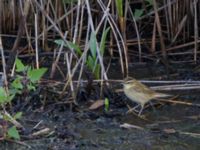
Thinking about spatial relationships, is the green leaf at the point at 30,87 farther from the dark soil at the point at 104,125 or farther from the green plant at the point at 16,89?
the dark soil at the point at 104,125

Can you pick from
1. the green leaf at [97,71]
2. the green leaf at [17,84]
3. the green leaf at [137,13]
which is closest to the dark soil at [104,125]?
the green leaf at [97,71]

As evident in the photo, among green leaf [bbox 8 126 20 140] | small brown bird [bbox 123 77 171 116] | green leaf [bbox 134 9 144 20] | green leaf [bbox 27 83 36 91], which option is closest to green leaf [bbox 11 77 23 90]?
green leaf [bbox 27 83 36 91]

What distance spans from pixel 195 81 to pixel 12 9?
267 cm

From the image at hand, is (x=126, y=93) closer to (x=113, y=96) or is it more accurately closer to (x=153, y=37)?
(x=113, y=96)

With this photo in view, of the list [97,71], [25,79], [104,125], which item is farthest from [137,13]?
[104,125]

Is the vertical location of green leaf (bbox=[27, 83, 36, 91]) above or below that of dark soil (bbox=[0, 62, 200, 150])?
above

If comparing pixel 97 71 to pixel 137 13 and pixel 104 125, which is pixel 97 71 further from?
pixel 137 13

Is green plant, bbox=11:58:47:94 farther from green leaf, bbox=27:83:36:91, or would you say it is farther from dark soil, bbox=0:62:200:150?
dark soil, bbox=0:62:200:150

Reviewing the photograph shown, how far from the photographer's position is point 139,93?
6746mm

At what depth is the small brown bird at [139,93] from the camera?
22.1ft

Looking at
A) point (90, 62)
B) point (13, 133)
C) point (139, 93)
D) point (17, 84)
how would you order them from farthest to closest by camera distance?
point (90, 62) < point (139, 93) < point (17, 84) < point (13, 133)

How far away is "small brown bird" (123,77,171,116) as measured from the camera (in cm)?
673

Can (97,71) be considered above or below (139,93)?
above

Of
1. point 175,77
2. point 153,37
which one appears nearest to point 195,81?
point 175,77
